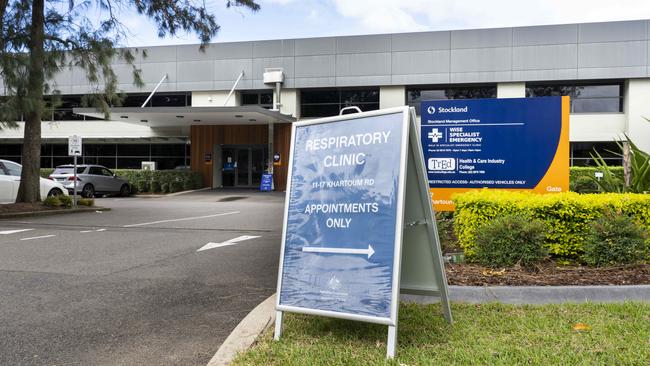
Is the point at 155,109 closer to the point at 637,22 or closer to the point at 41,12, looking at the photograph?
the point at 41,12

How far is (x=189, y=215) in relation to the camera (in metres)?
15.2

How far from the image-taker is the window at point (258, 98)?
97.3 feet

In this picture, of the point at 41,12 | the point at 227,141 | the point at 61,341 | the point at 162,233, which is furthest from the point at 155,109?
the point at 61,341

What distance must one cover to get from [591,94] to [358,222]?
2617cm

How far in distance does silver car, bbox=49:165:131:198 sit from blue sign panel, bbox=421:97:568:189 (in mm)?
19932

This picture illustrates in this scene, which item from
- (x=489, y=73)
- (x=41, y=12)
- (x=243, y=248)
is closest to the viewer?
(x=243, y=248)

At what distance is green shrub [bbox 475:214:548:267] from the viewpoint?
534cm

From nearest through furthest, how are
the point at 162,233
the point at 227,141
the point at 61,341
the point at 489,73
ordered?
the point at 61,341 < the point at 162,233 < the point at 489,73 < the point at 227,141

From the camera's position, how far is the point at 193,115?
2588cm

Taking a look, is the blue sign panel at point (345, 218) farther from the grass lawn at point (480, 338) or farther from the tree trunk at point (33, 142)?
the tree trunk at point (33, 142)

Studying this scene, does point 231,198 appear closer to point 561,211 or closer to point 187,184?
point 187,184

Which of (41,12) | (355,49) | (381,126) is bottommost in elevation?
(381,126)

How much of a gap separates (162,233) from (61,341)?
6.85 m

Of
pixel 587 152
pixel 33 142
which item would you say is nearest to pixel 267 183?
pixel 33 142
